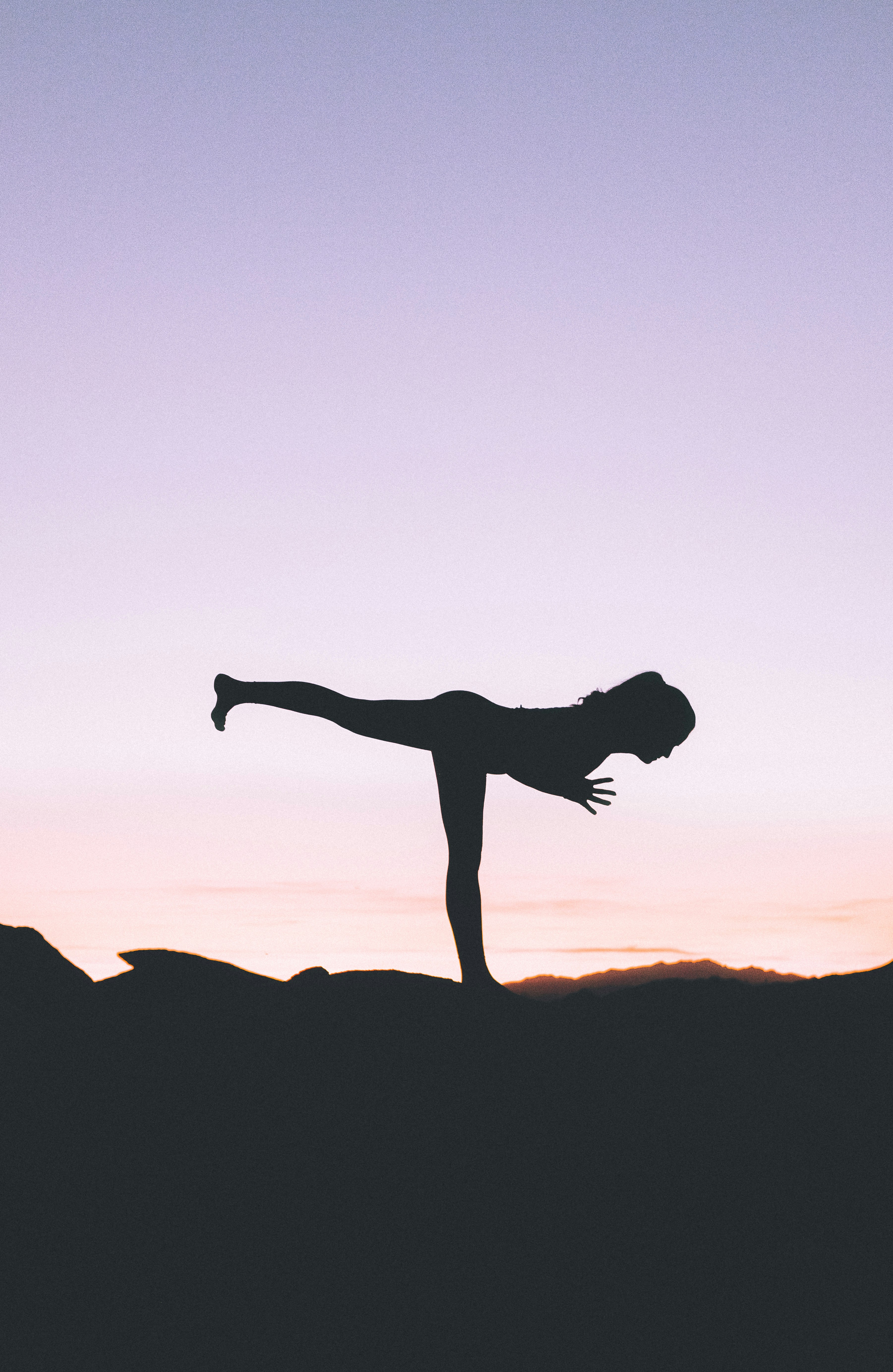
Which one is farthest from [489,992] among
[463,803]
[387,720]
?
[387,720]

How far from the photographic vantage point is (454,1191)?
6.25m

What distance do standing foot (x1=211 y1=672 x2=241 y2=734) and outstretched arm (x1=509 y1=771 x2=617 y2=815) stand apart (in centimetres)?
200

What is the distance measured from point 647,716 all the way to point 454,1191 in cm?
342

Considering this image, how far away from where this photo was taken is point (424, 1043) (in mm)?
7027

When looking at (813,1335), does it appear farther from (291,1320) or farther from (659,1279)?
(291,1320)

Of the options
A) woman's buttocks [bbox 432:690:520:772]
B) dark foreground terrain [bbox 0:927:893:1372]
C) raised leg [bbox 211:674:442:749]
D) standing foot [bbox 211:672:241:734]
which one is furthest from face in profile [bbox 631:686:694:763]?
standing foot [bbox 211:672:241:734]

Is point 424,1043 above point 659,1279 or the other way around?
above

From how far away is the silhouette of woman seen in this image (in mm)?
8258

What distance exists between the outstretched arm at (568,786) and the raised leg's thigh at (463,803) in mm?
342

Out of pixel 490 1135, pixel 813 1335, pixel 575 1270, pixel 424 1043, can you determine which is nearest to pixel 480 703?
pixel 424 1043

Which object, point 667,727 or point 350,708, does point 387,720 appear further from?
point 667,727

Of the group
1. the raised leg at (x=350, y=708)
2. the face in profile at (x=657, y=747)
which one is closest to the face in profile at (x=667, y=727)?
the face in profile at (x=657, y=747)

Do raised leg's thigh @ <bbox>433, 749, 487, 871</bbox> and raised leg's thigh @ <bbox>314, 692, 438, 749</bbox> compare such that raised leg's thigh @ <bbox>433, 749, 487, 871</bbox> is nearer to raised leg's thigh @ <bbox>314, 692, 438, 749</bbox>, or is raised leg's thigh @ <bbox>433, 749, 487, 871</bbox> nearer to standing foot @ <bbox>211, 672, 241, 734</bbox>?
raised leg's thigh @ <bbox>314, 692, 438, 749</bbox>

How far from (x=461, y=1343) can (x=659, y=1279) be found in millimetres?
1003
